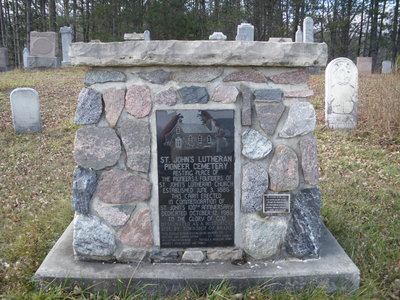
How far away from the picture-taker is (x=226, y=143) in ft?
8.46

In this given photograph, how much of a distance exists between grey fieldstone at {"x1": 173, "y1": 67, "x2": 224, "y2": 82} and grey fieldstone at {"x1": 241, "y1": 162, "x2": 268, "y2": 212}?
0.62 metres

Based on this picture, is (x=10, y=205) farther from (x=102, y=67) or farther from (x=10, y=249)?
(x=102, y=67)

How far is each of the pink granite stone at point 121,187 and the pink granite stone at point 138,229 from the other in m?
0.11

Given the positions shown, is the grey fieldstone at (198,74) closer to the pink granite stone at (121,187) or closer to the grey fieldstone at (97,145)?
the grey fieldstone at (97,145)

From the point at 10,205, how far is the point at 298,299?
10.6 feet

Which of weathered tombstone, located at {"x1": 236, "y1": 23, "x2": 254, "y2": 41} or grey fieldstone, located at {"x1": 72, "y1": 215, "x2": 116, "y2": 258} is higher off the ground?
weathered tombstone, located at {"x1": 236, "y1": 23, "x2": 254, "y2": 41}

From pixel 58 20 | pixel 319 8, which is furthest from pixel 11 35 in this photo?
pixel 319 8

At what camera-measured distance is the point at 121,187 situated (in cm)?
261

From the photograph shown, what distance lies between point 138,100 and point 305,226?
4.54ft

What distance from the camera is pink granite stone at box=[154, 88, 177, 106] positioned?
2.54m

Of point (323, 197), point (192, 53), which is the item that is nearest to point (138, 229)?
point (192, 53)

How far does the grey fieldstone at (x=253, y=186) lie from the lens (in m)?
2.61

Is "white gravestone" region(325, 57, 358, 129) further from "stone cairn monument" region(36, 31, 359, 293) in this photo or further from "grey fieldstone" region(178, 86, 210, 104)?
"grey fieldstone" region(178, 86, 210, 104)

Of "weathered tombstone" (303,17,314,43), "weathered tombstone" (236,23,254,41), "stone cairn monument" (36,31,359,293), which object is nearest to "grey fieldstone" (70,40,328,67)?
"stone cairn monument" (36,31,359,293)
